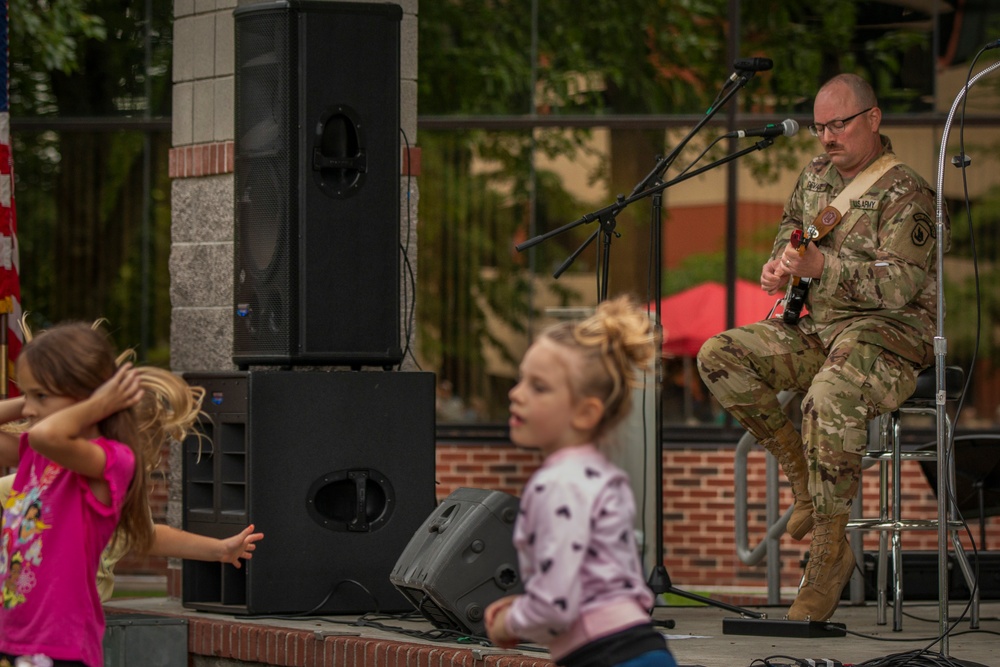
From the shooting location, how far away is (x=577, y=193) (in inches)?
386

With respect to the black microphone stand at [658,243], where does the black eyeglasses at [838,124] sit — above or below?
above

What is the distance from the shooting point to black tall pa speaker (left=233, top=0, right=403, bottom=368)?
5438mm

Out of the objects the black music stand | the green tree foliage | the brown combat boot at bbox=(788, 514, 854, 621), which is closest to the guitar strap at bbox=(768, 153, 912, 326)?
the brown combat boot at bbox=(788, 514, 854, 621)

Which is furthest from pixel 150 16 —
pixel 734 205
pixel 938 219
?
pixel 938 219

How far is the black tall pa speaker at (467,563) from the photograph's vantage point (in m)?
4.82

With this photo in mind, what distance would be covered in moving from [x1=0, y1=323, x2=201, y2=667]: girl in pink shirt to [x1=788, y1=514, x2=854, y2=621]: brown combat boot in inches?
91.8

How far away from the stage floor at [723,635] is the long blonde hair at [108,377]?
143 centimetres

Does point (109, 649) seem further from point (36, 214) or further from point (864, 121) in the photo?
point (36, 214)

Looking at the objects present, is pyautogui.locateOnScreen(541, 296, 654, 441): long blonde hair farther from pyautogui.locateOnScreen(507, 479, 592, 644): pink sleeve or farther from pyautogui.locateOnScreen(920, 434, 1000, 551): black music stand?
pyautogui.locateOnScreen(920, 434, 1000, 551): black music stand

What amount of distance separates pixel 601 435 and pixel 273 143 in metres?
2.90

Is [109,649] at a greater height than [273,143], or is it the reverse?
[273,143]

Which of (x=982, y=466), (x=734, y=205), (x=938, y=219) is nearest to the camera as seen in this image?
(x=938, y=219)

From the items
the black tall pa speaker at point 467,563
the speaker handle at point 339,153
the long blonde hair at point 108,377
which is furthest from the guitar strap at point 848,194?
the long blonde hair at point 108,377

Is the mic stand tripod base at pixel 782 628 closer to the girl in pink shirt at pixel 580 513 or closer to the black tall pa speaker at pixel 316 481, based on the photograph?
the black tall pa speaker at pixel 316 481
